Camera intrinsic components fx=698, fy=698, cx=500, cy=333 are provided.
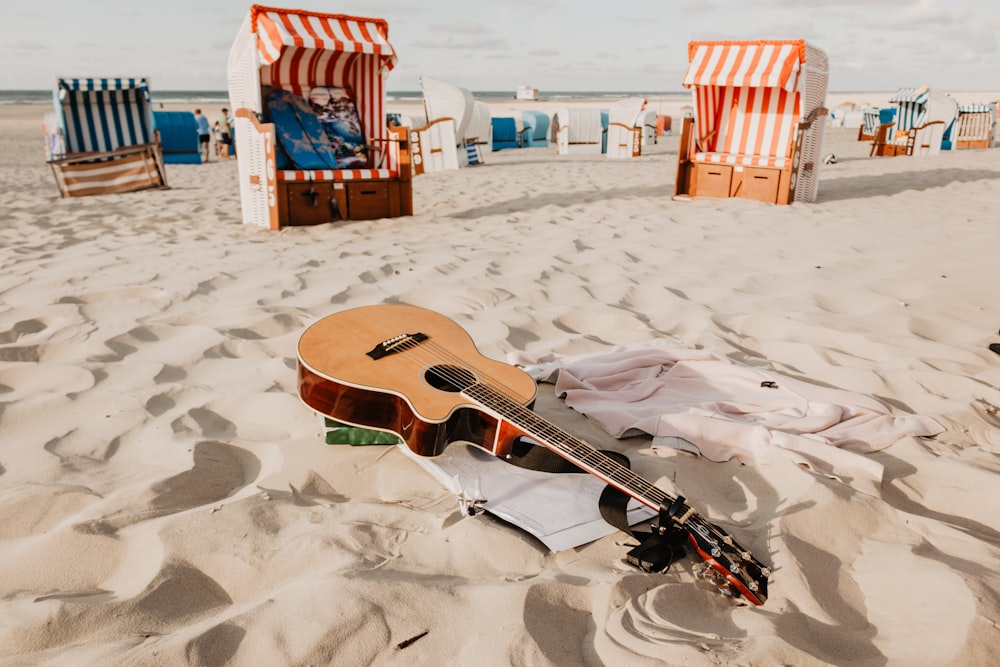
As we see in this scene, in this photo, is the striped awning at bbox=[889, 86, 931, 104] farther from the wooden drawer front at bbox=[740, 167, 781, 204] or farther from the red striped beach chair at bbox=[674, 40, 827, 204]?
the wooden drawer front at bbox=[740, 167, 781, 204]

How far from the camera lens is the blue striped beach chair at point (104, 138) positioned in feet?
28.5

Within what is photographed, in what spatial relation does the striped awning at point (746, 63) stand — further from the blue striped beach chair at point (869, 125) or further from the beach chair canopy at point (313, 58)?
the blue striped beach chair at point (869, 125)

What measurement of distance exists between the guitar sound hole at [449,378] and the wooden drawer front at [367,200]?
4.81 meters

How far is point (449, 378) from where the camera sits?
7.00 feet

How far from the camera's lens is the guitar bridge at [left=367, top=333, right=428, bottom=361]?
2.25 meters

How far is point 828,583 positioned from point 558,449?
0.69m

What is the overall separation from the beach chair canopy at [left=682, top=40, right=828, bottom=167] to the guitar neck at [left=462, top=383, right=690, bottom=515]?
6579mm

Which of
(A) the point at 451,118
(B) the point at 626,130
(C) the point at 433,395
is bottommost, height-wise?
(C) the point at 433,395

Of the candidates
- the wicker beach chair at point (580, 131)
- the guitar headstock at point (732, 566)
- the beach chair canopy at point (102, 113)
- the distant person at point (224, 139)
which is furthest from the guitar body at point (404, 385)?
the wicker beach chair at point (580, 131)

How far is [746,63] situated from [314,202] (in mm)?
4871

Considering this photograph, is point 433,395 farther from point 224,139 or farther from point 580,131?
point 580,131

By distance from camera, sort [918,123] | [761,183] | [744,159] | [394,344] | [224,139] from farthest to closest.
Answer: [224,139]
[918,123]
[744,159]
[761,183]
[394,344]

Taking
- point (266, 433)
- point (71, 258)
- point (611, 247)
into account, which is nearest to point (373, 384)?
point (266, 433)

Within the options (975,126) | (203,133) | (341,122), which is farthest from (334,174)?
(975,126)
